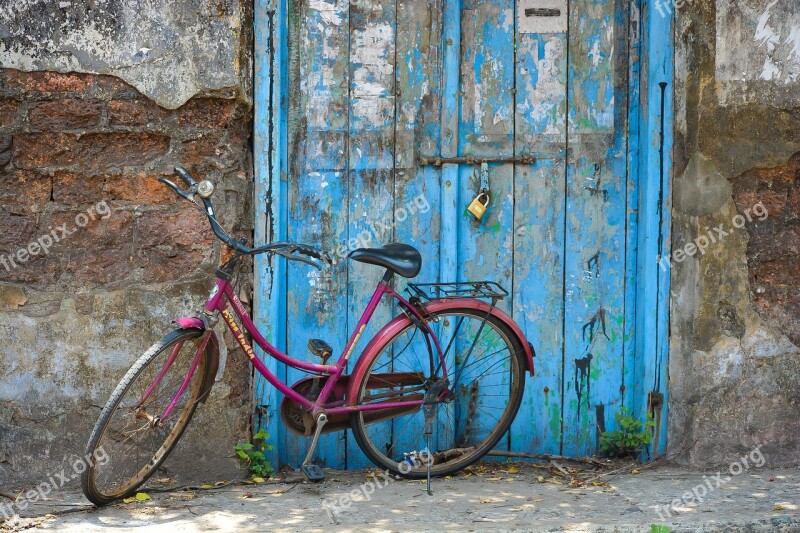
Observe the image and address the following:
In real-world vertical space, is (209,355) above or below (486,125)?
below

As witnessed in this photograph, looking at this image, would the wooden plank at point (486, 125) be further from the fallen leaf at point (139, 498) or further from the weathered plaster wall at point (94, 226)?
the fallen leaf at point (139, 498)

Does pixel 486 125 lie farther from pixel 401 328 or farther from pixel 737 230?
pixel 737 230

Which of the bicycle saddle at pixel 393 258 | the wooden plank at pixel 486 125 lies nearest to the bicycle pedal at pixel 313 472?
the bicycle saddle at pixel 393 258

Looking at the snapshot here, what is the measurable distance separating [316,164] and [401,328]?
3.08 feet

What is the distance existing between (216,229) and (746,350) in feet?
8.33

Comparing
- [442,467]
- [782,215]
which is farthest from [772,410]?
[442,467]

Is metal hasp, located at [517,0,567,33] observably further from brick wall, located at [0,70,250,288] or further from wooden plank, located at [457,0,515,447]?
brick wall, located at [0,70,250,288]

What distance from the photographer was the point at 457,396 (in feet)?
16.0

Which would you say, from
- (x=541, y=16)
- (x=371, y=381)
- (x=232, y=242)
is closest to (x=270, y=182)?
(x=232, y=242)

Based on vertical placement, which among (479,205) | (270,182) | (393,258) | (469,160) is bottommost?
(393,258)

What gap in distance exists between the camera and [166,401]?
428 centimetres

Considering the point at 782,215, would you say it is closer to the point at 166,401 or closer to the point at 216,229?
the point at 216,229

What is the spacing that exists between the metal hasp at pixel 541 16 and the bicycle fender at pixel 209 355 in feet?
6.78

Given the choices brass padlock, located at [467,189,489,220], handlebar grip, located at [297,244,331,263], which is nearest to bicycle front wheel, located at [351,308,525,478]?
brass padlock, located at [467,189,489,220]
